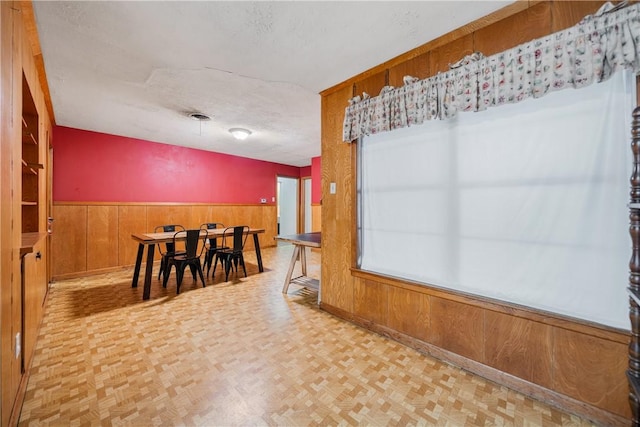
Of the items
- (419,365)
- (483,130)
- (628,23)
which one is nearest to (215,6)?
(483,130)

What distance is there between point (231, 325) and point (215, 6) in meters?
2.41

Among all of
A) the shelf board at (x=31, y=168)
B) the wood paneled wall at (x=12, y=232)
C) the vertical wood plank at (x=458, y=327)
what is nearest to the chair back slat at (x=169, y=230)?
the shelf board at (x=31, y=168)

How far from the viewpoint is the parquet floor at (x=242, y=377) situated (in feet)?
4.62

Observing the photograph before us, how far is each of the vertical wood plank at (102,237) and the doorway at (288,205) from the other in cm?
421

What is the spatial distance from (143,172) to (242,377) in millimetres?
4472

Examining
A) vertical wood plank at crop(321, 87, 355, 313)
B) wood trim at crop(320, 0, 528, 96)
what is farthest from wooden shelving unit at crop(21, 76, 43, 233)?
wood trim at crop(320, 0, 528, 96)

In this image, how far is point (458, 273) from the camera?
1.87 meters

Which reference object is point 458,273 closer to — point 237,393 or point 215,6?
point 237,393

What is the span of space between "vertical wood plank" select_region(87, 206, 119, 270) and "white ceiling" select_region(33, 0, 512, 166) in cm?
159

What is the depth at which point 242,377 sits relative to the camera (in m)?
1.72

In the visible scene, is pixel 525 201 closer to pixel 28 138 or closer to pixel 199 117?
pixel 199 117

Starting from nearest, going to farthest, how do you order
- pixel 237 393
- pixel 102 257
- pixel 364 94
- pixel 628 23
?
pixel 628 23, pixel 237 393, pixel 364 94, pixel 102 257

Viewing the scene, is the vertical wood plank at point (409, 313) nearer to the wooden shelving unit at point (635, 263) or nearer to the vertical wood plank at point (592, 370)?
the vertical wood plank at point (592, 370)

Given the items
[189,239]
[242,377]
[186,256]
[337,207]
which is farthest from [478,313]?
[186,256]
